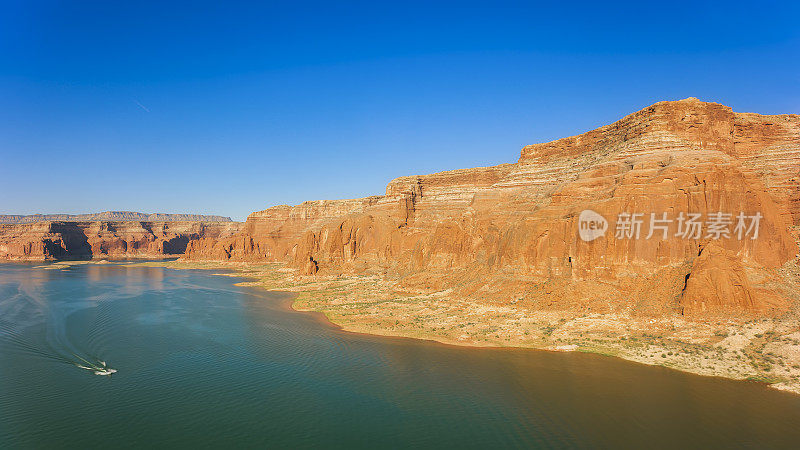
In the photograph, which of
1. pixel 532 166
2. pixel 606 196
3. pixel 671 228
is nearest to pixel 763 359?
pixel 671 228

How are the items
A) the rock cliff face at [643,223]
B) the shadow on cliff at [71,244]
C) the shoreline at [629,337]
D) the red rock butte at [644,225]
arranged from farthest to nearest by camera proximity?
the shadow on cliff at [71,244] → the rock cliff face at [643,223] → the red rock butte at [644,225] → the shoreline at [629,337]

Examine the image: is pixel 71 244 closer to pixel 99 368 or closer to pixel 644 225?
pixel 99 368

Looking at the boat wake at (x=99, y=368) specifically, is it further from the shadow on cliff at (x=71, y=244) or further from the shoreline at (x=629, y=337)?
the shadow on cliff at (x=71, y=244)

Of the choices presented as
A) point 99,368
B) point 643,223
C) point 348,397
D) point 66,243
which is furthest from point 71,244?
point 643,223

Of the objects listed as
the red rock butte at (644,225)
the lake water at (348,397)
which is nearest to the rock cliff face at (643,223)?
the red rock butte at (644,225)

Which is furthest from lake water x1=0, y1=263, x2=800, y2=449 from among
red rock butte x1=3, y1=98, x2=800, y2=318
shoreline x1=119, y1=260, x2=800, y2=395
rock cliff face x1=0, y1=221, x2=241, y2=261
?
rock cliff face x1=0, y1=221, x2=241, y2=261
